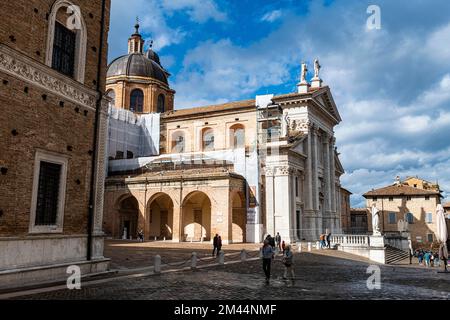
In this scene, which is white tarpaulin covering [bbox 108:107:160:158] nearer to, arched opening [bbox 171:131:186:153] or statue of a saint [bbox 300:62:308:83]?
arched opening [bbox 171:131:186:153]

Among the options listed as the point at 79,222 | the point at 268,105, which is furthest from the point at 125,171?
the point at 79,222

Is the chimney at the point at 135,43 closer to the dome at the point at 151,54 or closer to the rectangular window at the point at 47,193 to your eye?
the dome at the point at 151,54

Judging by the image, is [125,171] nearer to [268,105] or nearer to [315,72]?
[268,105]

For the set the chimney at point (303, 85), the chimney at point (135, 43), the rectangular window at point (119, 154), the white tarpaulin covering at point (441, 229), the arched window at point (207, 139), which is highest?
the chimney at point (135, 43)

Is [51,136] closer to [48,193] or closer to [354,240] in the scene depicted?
[48,193]

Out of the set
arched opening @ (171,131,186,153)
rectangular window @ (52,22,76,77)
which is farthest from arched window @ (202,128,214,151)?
rectangular window @ (52,22,76,77)

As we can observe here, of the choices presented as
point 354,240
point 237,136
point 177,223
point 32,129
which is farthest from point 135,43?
point 32,129

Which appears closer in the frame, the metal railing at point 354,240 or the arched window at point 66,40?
the arched window at point 66,40

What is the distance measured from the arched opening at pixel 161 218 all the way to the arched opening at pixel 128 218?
A: 1.50 m

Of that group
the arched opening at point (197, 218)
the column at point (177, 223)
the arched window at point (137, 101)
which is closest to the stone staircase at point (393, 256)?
the arched opening at point (197, 218)

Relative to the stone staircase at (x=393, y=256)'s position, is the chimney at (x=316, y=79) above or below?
above

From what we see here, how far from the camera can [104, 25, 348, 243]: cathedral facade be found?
31.2 m

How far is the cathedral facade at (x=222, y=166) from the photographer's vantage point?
31234mm
